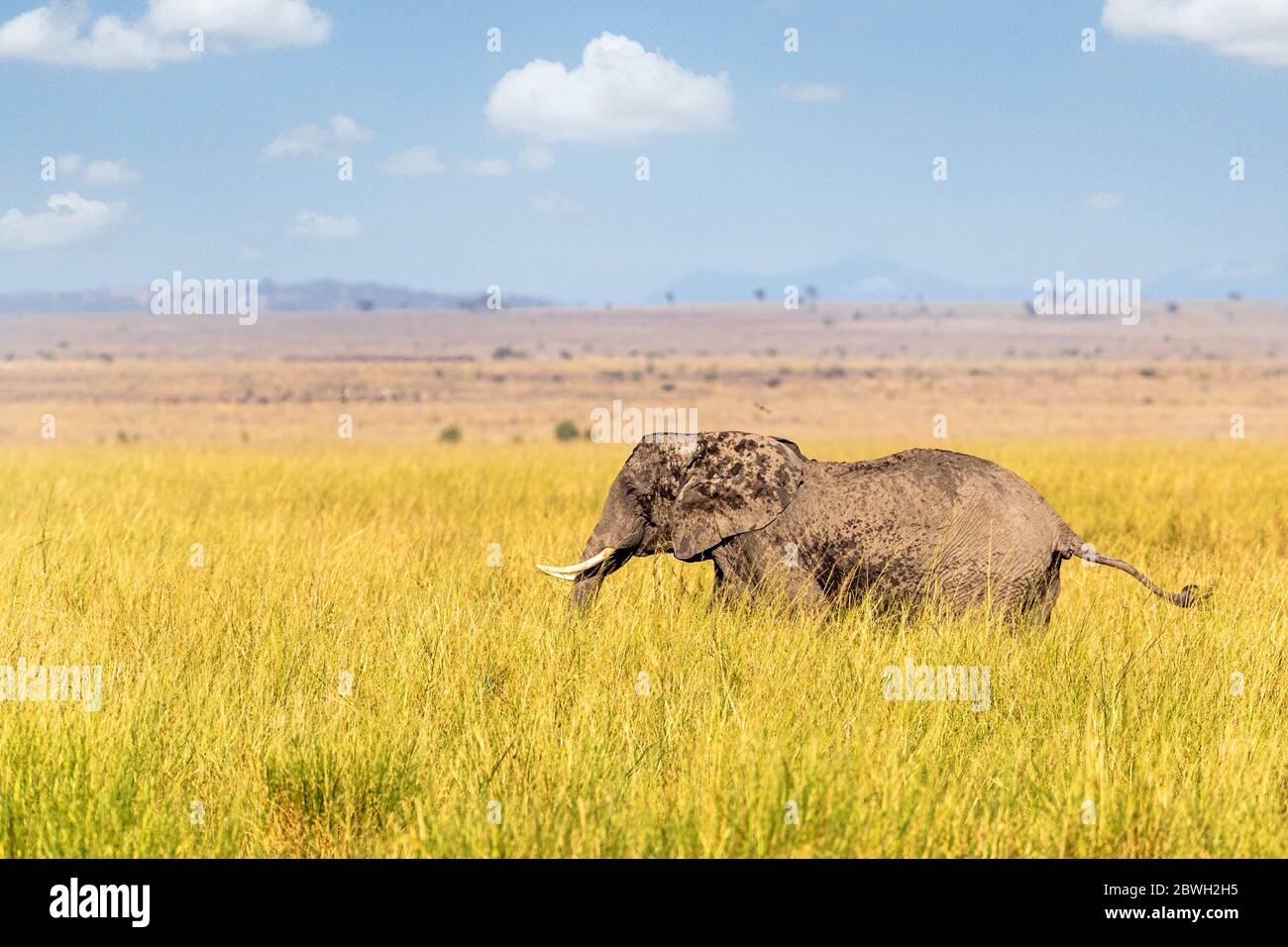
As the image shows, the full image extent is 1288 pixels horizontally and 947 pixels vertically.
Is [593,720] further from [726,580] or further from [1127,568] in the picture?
[1127,568]

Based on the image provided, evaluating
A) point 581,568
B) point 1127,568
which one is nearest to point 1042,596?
point 1127,568

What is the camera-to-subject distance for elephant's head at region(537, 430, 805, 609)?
22.7 ft

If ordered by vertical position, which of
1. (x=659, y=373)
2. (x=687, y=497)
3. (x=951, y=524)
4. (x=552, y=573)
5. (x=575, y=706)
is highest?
(x=659, y=373)

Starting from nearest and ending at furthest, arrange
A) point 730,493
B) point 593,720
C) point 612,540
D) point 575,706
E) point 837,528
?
point 593,720 → point 575,706 → point 837,528 → point 730,493 → point 612,540

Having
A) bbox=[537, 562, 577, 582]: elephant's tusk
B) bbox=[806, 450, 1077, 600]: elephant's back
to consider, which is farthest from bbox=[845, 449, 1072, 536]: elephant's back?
bbox=[537, 562, 577, 582]: elephant's tusk

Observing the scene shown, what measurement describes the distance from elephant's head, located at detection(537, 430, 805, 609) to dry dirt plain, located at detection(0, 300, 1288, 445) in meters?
32.1

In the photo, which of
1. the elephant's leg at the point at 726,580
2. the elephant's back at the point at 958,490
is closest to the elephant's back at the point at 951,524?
the elephant's back at the point at 958,490

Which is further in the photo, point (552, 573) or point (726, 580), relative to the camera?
point (726, 580)

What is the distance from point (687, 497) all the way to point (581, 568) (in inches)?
28.3

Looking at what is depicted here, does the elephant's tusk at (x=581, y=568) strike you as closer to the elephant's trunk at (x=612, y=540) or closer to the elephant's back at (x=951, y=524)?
the elephant's trunk at (x=612, y=540)

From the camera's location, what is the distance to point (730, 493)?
6941 millimetres

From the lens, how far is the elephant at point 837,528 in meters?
6.63

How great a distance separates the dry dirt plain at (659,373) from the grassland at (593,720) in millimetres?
32485
